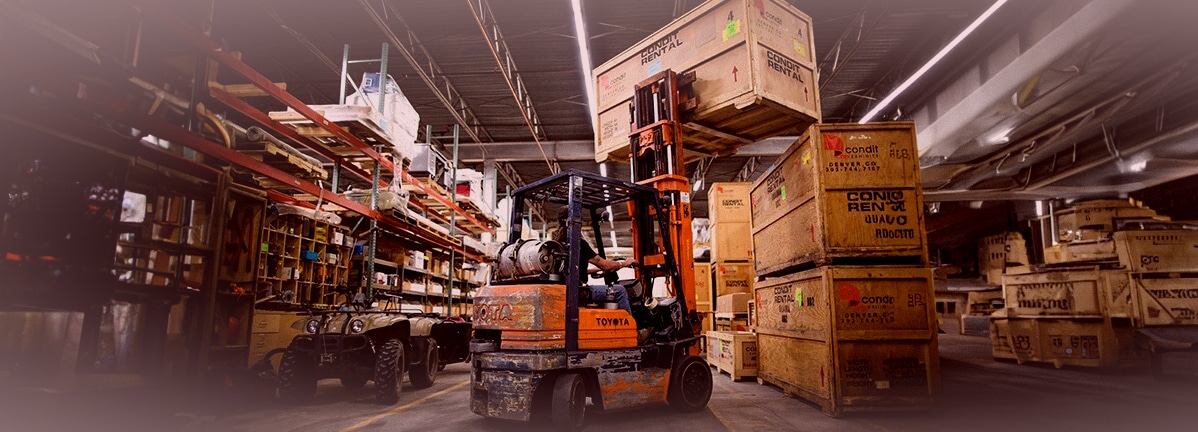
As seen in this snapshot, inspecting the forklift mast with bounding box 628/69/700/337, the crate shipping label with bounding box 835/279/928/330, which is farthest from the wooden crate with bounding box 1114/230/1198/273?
the forklift mast with bounding box 628/69/700/337

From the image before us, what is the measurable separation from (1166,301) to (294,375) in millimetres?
14223

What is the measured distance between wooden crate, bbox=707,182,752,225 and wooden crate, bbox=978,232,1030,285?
1153cm

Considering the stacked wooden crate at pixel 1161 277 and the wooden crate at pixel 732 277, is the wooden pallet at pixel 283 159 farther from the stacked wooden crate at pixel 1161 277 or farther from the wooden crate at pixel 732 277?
the stacked wooden crate at pixel 1161 277

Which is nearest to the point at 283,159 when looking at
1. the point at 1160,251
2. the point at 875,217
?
the point at 875,217

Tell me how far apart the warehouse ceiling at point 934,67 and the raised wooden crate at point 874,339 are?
509cm

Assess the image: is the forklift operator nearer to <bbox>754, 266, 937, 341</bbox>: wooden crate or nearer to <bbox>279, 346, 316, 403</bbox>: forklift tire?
<bbox>754, 266, 937, 341</bbox>: wooden crate

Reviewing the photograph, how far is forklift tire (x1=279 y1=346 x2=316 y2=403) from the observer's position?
23.0 feet

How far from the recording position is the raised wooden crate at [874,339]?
5.69 meters

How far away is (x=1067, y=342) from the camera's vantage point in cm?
1045

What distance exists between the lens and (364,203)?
10695mm

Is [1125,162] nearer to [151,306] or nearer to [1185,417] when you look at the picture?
[1185,417]

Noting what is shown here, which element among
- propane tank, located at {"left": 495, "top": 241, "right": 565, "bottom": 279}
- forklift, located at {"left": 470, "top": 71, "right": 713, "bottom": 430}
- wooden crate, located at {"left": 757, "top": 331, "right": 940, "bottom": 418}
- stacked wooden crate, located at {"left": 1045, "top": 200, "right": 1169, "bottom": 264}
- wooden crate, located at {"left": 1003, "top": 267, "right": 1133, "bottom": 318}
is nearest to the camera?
forklift, located at {"left": 470, "top": 71, "right": 713, "bottom": 430}

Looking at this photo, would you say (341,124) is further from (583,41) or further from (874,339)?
(874,339)

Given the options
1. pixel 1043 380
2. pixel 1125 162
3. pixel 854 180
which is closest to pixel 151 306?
pixel 854 180
